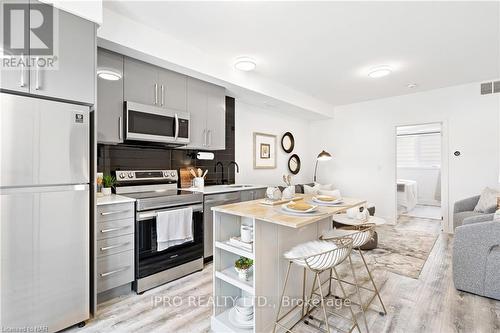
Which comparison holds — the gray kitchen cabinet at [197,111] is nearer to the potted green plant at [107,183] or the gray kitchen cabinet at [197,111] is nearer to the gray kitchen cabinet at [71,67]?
the potted green plant at [107,183]

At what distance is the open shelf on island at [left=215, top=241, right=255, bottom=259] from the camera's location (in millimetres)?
1600

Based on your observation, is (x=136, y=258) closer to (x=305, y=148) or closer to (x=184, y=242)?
(x=184, y=242)

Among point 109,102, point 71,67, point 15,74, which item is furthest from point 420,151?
point 15,74

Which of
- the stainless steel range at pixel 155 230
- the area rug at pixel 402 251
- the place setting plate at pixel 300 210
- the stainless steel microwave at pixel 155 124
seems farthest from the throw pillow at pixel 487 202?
the stainless steel microwave at pixel 155 124

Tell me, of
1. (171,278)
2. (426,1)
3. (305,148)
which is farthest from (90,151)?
(305,148)

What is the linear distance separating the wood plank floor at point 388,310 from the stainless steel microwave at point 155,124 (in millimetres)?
1572

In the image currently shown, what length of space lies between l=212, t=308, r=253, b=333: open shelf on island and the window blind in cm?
760

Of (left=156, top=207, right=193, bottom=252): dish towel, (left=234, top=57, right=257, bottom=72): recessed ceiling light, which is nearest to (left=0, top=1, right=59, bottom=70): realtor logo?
(left=156, top=207, right=193, bottom=252): dish towel

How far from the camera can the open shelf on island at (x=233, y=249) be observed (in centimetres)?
160

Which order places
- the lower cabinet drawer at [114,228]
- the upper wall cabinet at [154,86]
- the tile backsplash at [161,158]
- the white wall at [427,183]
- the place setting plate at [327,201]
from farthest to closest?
the white wall at [427,183] → the tile backsplash at [161,158] → the upper wall cabinet at [154,86] → the lower cabinet drawer at [114,228] → the place setting plate at [327,201]

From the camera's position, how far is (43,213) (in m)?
1.63

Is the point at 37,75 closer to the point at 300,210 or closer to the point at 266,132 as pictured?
the point at 300,210

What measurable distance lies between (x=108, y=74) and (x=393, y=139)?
16.5ft

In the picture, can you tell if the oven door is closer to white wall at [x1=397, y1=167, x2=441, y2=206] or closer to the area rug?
the area rug
